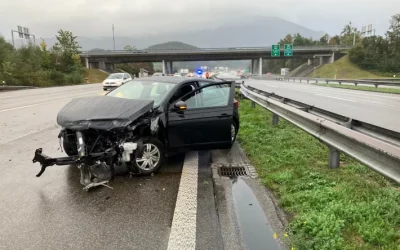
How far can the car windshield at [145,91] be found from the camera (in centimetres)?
597

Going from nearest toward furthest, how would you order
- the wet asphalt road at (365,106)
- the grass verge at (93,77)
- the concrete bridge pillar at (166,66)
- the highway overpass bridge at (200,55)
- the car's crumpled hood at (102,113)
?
the car's crumpled hood at (102,113)
the wet asphalt road at (365,106)
the grass verge at (93,77)
the highway overpass bridge at (200,55)
the concrete bridge pillar at (166,66)

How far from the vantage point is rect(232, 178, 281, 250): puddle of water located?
3249 mm

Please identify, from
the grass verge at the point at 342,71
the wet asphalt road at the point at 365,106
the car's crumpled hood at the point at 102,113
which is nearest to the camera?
the car's crumpled hood at the point at 102,113

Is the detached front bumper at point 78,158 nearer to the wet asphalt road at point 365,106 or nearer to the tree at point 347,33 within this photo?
the wet asphalt road at point 365,106

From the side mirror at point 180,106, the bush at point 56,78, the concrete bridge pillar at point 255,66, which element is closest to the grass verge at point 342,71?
the concrete bridge pillar at point 255,66

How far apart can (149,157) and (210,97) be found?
6.16 ft

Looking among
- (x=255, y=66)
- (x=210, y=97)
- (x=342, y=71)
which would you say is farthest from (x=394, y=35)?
(x=210, y=97)

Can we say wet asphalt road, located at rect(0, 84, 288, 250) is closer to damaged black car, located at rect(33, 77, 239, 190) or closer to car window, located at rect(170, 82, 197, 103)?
damaged black car, located at rect(33, 77, 239, 190)

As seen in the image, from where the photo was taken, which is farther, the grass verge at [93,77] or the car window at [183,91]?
the grass verge at [93,77]

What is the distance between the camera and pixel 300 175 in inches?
197

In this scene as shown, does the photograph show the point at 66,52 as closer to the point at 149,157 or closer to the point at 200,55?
the point at 200,55

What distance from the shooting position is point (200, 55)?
255ft

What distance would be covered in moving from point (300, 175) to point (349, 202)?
1.23 m

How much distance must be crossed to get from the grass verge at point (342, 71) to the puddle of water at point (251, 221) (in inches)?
2708
